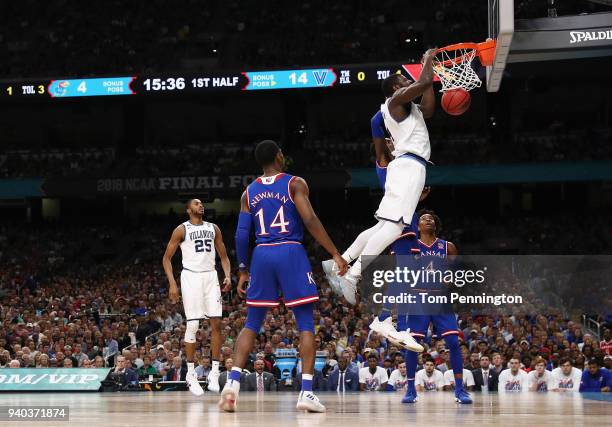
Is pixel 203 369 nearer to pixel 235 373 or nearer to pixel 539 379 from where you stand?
pixel 539 379

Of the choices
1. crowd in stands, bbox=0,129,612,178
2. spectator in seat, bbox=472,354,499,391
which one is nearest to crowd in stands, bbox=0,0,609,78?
crowd in stands, bbox=0,129,612,178

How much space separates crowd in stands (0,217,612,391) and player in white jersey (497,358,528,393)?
4 centimetres

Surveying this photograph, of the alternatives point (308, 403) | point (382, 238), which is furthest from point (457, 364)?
point (308, 403)

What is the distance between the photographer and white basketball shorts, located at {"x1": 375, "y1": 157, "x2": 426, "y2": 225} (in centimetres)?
900

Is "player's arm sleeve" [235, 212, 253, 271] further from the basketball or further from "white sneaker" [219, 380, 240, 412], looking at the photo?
the basketball

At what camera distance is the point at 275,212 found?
820 cm

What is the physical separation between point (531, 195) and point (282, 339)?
18.5 metres

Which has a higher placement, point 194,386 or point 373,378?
point 194,386

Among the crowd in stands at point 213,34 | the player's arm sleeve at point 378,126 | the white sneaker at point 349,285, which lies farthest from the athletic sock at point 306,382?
the crowd in stands at point 213,34

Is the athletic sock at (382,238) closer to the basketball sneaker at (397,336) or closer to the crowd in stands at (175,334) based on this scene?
the basketball sneaker at (397,336)

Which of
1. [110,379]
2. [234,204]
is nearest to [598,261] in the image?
[110,379]

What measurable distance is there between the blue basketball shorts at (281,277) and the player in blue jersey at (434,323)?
7.27 ft

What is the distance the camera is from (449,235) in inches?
1243

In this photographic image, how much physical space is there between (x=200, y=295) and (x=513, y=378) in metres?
5.77
